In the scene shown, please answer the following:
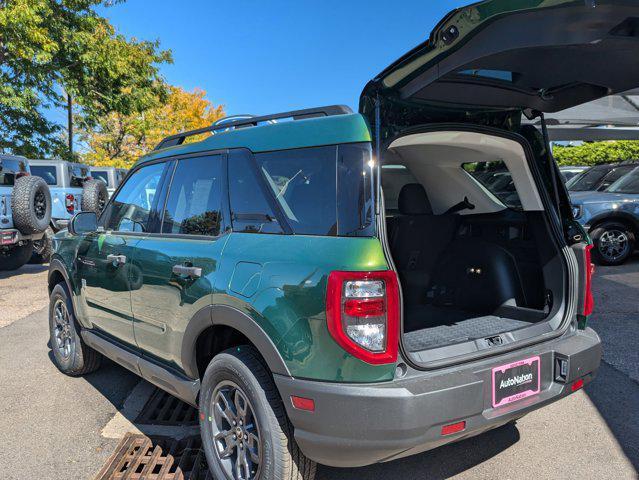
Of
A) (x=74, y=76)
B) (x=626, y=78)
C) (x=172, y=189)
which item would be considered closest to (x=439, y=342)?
(x=626, y=78)

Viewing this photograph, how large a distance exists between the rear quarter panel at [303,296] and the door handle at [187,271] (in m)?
0.37

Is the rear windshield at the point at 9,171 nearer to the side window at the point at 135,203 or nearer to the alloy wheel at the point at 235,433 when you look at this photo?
the side window at the point at 135,203

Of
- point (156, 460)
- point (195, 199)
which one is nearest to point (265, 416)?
point (156, 460)

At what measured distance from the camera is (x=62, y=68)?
14102mm

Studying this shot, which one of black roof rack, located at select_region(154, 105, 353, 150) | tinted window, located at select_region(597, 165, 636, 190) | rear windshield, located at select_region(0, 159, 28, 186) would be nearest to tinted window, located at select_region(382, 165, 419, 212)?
black roof rack, located at select_region(154, 105, 353, 150)

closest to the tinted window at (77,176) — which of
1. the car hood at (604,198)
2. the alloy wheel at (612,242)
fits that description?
the car hood at (604,198)

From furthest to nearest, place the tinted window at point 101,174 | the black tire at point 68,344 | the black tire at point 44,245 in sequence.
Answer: the tinted window at point 101,174 < the black tire at point 44,245 < the black tire at point 68,344

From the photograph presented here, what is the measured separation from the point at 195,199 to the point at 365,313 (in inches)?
58.3

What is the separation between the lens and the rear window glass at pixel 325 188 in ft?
7.13

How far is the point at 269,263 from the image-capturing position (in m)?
2.29

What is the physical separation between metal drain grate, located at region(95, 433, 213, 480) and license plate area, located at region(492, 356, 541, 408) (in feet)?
5.49

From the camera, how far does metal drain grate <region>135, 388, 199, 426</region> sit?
11.7 feet

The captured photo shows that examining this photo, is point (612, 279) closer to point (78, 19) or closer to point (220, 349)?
point (220, 349)

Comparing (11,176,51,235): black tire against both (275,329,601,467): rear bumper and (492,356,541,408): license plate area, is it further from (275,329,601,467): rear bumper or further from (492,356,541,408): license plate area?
(492,356,541,408): license plate area
